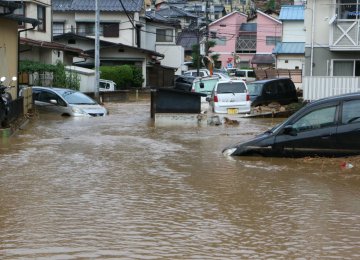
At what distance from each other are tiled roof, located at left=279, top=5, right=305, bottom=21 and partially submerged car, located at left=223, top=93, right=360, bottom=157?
40.6 meters

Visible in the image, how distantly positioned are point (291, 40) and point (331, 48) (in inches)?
1136

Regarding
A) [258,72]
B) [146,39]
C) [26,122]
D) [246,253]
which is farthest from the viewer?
[146,39]

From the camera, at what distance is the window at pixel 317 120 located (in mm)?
11742

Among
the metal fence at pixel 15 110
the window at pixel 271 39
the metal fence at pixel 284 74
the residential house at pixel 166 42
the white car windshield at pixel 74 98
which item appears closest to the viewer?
the metal fence at pixel 15 110

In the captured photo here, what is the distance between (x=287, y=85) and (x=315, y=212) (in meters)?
20.6

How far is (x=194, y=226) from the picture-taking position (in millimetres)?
7191

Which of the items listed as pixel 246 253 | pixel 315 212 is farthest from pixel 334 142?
pixel 246 253

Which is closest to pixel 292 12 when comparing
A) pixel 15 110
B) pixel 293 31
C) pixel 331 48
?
pixel 293 31

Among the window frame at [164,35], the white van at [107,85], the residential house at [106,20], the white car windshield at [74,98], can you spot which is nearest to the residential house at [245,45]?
the window frame at [164,35]

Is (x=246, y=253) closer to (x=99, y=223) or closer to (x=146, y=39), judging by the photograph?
(x=99, y=223)

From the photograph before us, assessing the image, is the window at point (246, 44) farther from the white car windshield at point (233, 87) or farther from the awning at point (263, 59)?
the white car windshield at point (233, 87)

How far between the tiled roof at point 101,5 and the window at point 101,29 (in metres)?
1.46

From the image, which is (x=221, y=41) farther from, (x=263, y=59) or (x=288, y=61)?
(x=288, y=61)


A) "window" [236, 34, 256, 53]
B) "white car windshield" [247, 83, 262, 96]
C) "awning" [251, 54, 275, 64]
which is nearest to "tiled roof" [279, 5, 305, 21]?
"awning" [251, 54, 275, 64]
